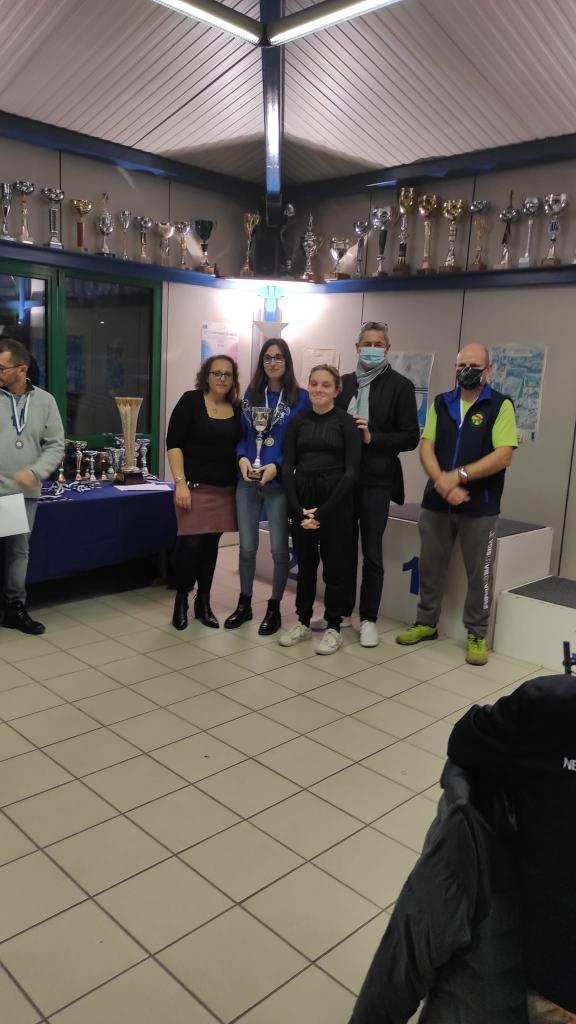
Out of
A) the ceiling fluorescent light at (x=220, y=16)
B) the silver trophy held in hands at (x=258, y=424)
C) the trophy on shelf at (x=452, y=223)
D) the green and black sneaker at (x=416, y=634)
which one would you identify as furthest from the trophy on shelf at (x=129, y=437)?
the trophy on shelf at (x=452, y=223)

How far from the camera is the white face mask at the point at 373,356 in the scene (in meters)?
3.97

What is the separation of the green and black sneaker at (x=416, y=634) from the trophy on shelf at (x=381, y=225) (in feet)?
8.98

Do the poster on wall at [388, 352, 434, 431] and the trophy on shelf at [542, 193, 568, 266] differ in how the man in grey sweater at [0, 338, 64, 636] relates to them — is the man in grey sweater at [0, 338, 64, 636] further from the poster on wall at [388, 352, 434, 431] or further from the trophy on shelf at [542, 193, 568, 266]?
the trophy on shelf at [542, 193, 568, 266]

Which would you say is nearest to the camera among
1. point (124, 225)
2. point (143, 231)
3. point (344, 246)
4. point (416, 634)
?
point (416, 634)

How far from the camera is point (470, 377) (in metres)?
3.84

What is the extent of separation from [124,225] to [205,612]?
2.87m

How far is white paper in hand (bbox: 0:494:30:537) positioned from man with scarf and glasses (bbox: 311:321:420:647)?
5.64 ft

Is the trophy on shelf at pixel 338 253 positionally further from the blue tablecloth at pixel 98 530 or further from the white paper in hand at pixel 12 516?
the white paper in hand at pixel 12 516

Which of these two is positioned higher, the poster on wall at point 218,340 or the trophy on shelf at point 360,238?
the trophy on shelf at point 360,238

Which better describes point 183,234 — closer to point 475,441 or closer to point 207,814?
point 475,441

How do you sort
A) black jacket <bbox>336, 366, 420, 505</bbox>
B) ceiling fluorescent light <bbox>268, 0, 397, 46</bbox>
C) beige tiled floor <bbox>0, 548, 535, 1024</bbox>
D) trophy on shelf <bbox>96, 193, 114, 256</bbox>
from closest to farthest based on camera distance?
1. beige tiled floor <bbox>0, 548, 535, 1024</bbox>
2. ceiling fluorescent light <bbox>268, 0, 397, 46</bbox>
3. black jacket <bbox>336, 366, 420, 505</bbox>
4. trophy on shelf <bbox>96, 193, 114, 256</bbox>

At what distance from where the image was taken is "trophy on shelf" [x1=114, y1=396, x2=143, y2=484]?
502cm

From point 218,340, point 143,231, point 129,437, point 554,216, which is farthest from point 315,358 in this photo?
point 554,216

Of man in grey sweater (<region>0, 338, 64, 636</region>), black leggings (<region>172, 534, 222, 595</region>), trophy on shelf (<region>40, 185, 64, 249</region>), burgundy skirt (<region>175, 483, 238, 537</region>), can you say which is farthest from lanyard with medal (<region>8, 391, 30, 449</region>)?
trophy on shelf (<region>40, 185, 64, 249</region>)
